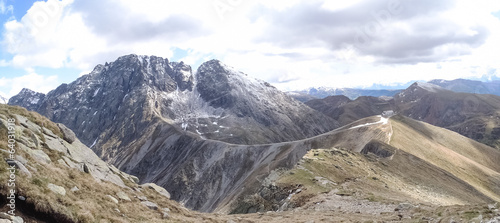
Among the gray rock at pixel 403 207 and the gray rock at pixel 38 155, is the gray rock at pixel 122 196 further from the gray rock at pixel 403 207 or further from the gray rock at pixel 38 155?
the gray rock at pixel 403 207

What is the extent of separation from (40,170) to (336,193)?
3847cm

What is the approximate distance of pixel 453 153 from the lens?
120500 mm

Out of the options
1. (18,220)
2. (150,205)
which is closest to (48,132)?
(150,205)

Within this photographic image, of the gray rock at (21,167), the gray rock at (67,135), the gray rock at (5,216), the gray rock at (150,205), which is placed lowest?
the gray rock at (150,205)

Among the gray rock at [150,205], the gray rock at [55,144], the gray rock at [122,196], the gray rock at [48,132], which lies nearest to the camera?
the gray rock at [122,196]

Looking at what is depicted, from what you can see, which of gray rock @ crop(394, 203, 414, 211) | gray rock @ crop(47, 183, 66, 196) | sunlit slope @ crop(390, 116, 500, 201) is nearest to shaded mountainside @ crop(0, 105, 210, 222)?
gray rock @ crop(47, 183, 66, 196)

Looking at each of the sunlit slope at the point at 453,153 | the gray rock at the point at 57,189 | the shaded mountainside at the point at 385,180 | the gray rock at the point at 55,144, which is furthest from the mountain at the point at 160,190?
the sunlit slope at the point at 453,153

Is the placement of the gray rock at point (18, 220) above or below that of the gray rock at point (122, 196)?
above

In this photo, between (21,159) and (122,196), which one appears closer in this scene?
(21,159)

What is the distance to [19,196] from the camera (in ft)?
45.3

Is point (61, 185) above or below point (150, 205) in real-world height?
above

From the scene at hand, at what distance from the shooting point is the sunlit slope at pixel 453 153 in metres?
98.4

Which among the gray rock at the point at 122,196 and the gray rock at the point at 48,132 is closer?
the gray rock at the point at 122,196

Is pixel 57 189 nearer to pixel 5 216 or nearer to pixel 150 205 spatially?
pixel 5 216
